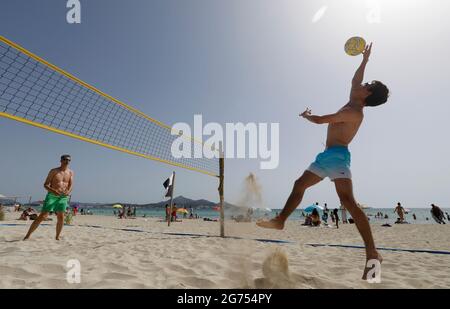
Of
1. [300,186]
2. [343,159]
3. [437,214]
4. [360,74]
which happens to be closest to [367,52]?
[360,74]

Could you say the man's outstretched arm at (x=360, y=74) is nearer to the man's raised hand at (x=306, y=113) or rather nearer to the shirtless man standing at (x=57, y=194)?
the man's raised hand at (x=306, y=113)

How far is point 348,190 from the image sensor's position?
2283 mm

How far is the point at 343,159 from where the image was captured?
7.68 ft

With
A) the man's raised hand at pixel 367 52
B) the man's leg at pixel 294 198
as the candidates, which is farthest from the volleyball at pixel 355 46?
the man's leg at pixel 294 198

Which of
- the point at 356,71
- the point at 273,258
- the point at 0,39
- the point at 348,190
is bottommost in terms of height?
the point at 273,258

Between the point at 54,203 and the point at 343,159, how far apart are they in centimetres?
460

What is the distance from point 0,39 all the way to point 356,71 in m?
4.41

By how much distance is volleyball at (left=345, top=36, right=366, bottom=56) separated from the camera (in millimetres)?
2959

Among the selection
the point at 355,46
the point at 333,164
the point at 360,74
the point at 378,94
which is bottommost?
the point at 333,164

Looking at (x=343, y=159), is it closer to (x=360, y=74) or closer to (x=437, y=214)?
(x=360, y=74)

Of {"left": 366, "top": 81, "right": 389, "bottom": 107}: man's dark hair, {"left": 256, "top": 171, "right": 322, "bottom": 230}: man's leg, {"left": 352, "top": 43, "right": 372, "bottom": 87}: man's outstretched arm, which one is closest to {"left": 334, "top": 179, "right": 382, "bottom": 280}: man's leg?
{"left": 256, "top": 171, "right": 322, "bottom": 230}: man's leg

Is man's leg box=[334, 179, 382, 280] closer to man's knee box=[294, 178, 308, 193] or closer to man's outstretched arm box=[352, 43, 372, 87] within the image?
man's knee box=[294, 178, 308, 193]
